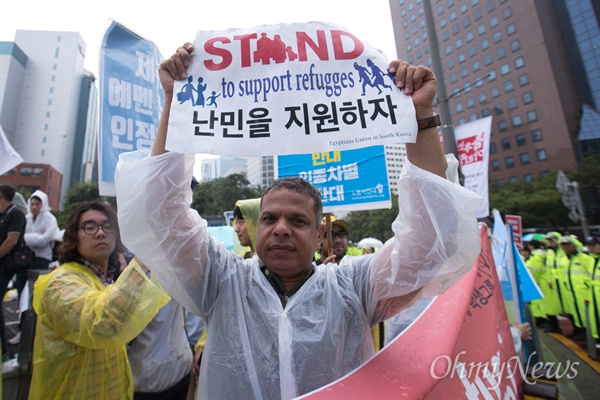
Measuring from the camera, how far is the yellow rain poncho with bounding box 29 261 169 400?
1593 mm

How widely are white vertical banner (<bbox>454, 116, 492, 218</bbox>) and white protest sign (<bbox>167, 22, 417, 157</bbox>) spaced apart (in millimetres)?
5377

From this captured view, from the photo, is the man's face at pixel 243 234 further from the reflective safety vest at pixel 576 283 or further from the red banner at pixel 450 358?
the reflective safety vest at pixel 576 283

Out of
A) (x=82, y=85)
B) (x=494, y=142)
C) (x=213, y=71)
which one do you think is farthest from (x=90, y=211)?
(x=82, y=85)

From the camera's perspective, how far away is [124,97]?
258 centimetres

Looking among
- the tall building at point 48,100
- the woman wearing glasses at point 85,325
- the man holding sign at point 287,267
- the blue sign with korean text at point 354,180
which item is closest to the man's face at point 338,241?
the blue sign with korean text at point 354,180

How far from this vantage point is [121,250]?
2.46 m

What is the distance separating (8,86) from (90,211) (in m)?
72.9

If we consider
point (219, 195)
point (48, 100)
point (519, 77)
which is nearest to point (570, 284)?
point (219, 195)

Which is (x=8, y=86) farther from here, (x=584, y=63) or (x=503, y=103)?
(x=584, y=63)

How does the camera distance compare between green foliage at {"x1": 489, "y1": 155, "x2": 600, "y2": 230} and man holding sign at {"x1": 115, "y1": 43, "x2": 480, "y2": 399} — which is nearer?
man holding sign at {"x1": 115, "y1": 43, "x2": 480, "y2": 399}

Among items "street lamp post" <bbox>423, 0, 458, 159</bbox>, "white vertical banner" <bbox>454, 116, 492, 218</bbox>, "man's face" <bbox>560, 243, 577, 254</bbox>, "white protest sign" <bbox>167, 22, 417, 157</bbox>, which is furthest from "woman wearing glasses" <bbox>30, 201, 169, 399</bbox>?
"man's face" <bbox>560, 243, 577, 254</bbox>

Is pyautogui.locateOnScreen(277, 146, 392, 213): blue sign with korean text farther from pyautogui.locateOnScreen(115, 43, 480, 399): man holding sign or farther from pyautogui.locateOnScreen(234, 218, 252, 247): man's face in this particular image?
pyautogui.locateOnScreen(115, 43, 480, 399): man holding sign

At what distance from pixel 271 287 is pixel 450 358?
75 cm

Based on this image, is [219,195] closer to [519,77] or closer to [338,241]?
[338,241]
